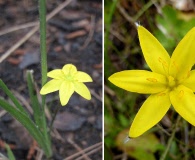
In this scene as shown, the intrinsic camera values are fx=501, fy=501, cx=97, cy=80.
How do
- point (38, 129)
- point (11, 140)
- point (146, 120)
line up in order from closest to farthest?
point (146, 120), point (38, 129), point (11, 140)

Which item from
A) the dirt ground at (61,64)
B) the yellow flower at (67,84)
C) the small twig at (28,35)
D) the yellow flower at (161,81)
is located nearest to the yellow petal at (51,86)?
the yellow flower at (67,84)

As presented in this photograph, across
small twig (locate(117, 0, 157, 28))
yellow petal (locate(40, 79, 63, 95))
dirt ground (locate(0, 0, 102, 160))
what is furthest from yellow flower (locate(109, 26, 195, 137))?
small twig (locate(117, 0, 157, 28))

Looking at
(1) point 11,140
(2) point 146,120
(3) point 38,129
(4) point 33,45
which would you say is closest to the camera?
(2) point 146,120

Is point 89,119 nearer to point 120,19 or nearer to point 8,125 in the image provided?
point 8,125

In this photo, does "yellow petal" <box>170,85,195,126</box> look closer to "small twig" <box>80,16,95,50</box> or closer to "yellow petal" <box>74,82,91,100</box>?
"yellow petal" <box>74,82,91,100</box>

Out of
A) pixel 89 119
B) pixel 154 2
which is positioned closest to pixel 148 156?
pixel 89 119

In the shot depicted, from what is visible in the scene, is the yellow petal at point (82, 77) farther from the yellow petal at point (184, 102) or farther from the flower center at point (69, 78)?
the yellow petal at point (184, 102)

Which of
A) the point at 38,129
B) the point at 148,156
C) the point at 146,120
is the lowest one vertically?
the point at 148,156
